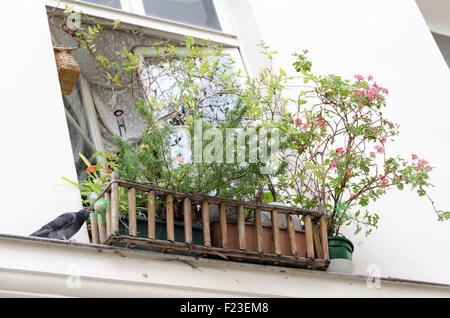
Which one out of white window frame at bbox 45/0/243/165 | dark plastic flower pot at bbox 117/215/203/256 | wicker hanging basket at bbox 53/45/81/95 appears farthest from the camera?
white window frame at bbox 45/0/243/165

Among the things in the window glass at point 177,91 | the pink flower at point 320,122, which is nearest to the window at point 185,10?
the window glass at point 177,91

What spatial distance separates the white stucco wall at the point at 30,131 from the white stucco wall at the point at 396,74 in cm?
166

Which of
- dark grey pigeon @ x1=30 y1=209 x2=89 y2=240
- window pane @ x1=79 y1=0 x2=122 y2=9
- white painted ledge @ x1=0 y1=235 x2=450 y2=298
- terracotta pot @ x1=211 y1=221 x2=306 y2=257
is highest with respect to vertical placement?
window pane @ x1=79 y1=0 x2=122 y2=9

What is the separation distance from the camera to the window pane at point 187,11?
429 cm

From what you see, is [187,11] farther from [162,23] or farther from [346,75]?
[346,75]

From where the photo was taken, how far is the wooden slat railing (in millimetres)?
2523

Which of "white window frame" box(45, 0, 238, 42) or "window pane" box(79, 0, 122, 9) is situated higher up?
"window pane" box(79, 0, 122, 9)

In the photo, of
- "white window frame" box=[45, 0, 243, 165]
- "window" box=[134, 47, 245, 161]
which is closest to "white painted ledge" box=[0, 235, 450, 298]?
"window" box=[134, 47, 245, 161]

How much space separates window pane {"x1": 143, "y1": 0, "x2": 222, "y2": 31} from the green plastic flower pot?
2048 millimetres

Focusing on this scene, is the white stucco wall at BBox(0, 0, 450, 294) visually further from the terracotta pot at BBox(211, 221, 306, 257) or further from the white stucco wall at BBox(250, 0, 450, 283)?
the terracotta pot at BBox(211, 221, 306, 257)

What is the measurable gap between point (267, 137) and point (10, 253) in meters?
1.28

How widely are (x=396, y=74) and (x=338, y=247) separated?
6.01ft

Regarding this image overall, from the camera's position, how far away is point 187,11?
14.6 feet
